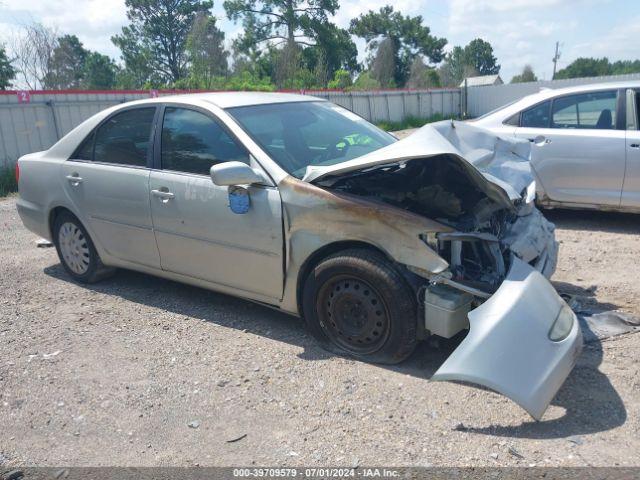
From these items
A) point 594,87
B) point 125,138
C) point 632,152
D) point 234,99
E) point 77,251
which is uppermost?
point 234,99

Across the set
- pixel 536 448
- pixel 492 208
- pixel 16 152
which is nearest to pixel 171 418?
pixel 536 448

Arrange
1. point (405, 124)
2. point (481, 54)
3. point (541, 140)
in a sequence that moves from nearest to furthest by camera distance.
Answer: point (541, 140) → point (405, 124) → point (481, 54)

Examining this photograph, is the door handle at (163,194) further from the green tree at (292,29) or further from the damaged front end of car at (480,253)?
the green tree at (292,29)

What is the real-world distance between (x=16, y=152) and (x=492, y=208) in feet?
38.7

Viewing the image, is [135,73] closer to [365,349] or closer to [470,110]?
[470,110]

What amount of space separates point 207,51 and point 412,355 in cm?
3879

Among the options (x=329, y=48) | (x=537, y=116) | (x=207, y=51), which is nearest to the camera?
(x=537, y=116)

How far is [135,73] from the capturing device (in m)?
50.2

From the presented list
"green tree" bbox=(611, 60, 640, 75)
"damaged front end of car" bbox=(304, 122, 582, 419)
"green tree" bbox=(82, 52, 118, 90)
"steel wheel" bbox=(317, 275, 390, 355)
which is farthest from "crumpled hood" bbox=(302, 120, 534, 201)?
"green tree" bbox=(611, 60, 640, 75)

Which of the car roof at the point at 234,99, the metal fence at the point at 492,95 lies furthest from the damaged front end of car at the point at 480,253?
the metal fence at the point at 492,95

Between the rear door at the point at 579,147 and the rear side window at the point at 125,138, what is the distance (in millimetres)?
4324

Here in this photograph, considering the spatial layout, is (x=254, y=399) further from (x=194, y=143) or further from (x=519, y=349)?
(x=194, y=143)

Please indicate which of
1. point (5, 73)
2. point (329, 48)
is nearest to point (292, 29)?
point (329, 48)

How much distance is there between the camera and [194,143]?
4.36 meters
